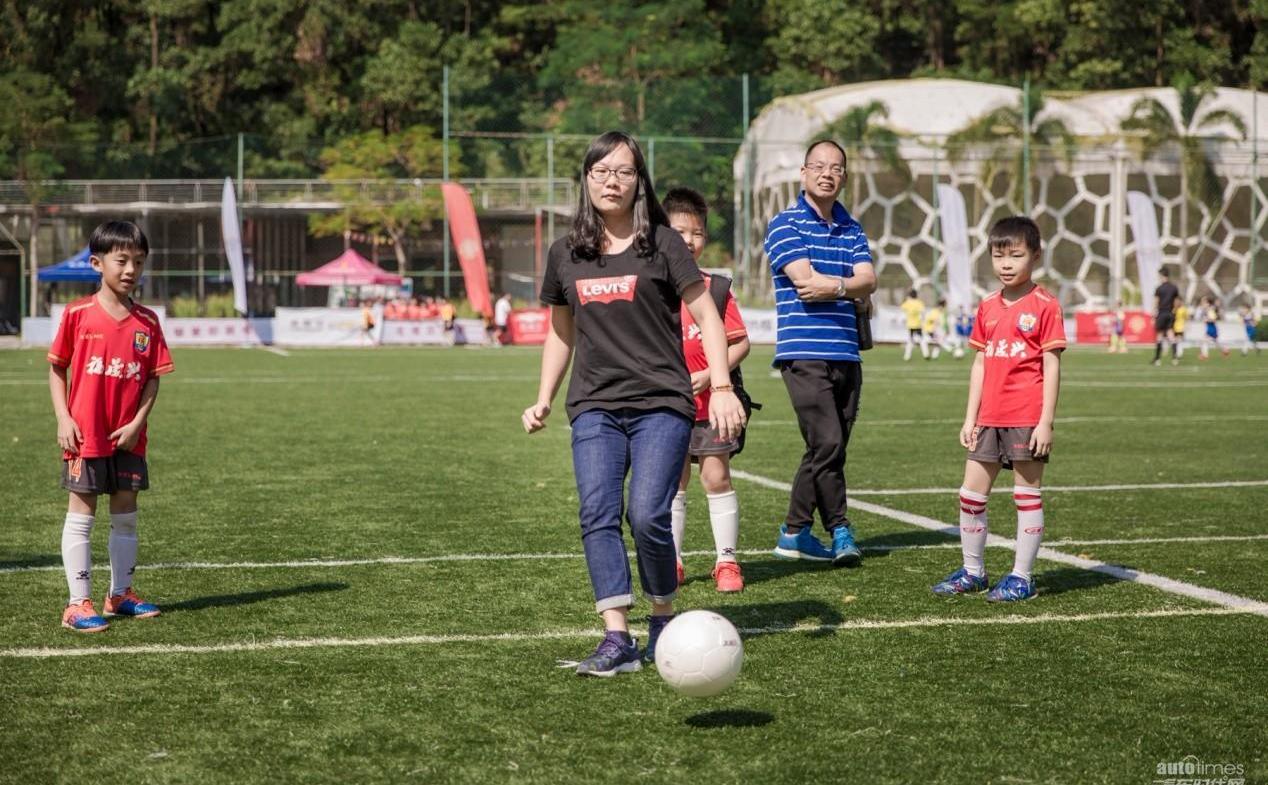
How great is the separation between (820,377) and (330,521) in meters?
3.30

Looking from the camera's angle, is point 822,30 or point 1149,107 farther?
point 822,30

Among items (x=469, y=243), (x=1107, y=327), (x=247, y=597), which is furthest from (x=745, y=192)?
(x=247, y=597)

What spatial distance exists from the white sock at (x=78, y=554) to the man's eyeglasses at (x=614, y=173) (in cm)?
272

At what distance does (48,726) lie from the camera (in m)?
4.69

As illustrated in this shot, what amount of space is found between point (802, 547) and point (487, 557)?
161 cm

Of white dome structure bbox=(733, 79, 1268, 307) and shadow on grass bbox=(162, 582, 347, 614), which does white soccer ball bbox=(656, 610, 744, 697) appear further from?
white dome structure bbox=(733, 79, 1268, 307)

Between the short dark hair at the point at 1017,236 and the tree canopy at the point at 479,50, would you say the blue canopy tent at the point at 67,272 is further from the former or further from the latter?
the short dark hair at the point at 1017,236

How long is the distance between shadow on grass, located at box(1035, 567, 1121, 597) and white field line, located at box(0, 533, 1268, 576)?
86 centimetres

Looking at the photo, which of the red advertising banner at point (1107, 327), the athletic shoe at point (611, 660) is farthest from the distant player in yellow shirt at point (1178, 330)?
the athletic shoe at point (611, 660)

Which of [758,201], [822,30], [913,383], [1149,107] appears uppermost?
[822,30]

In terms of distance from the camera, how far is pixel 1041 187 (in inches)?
2013

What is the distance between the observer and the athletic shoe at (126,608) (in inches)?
255

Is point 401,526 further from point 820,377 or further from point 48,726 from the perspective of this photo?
point 48,726

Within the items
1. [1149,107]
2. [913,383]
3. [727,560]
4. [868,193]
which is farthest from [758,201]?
[727,560]
